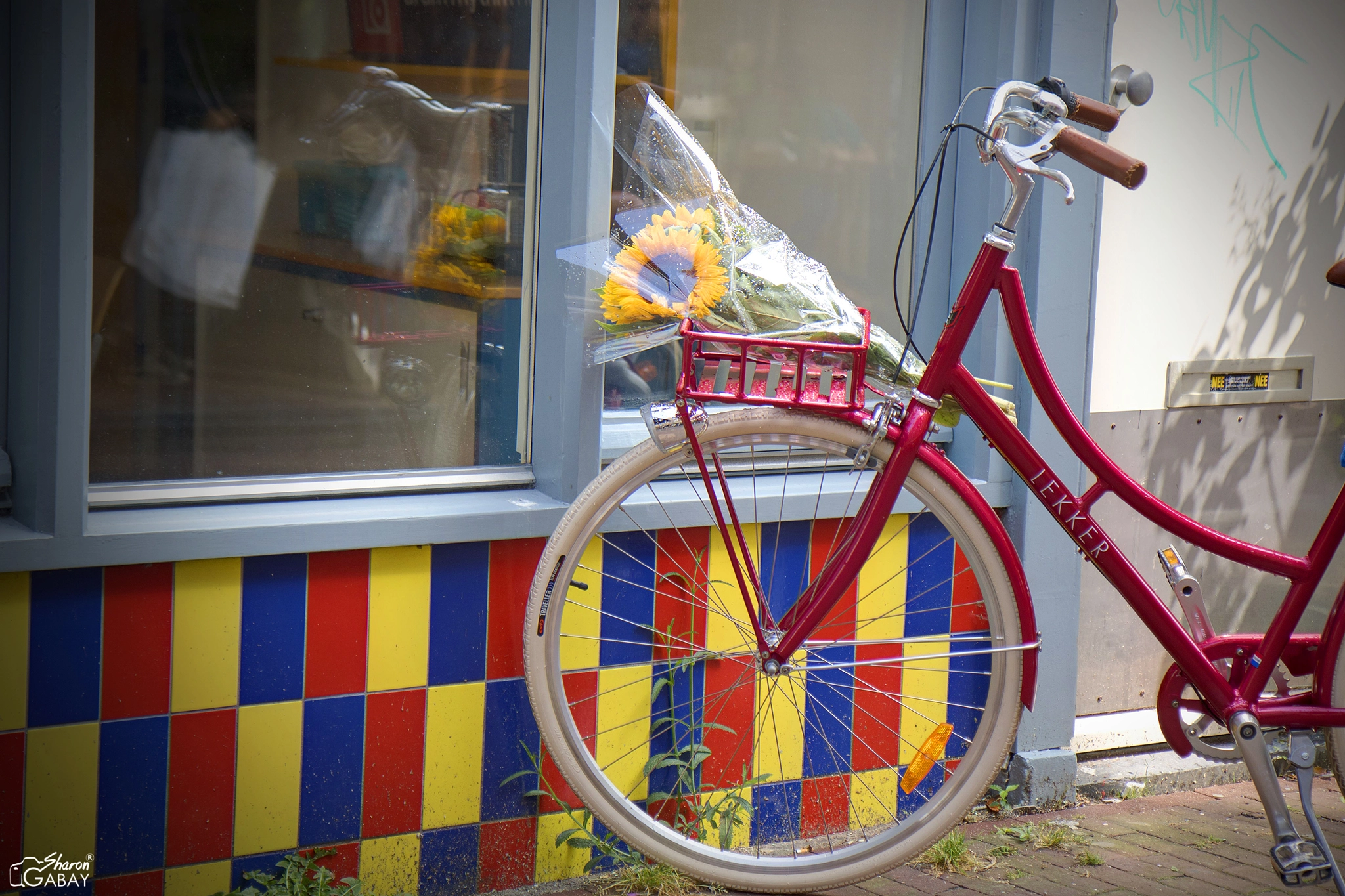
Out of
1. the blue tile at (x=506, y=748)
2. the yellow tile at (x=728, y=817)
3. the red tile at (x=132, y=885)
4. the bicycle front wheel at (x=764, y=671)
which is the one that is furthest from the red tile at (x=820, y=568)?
the red tile at (x=132, y=885)

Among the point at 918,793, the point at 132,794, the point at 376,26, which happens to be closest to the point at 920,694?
the point at 918,793

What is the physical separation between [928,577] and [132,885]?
6.57 feet

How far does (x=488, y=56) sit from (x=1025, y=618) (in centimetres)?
174

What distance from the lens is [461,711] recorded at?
2643 mm

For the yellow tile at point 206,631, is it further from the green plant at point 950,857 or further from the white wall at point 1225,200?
the white wall at point 1225,200

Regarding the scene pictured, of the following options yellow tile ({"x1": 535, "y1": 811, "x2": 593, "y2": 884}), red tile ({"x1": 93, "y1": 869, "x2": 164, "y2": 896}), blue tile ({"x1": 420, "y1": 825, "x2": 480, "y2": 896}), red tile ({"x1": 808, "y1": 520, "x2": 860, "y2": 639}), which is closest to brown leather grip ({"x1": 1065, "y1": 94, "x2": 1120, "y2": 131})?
red tile ({"x1": 808, "y1": 520, "x2": 860, "y2": 639})

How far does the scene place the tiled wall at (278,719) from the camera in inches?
88.8

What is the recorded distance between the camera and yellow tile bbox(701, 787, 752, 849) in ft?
9.29

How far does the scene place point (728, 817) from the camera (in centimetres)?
280

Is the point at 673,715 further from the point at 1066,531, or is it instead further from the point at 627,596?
the point at 1066,531

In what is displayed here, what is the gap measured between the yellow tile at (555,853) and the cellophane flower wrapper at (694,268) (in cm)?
114

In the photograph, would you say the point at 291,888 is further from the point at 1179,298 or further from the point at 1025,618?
the point at 1179,298

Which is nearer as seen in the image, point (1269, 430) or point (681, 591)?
point (681, 591)

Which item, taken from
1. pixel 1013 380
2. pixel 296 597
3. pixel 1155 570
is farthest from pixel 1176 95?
pixel 296 597
